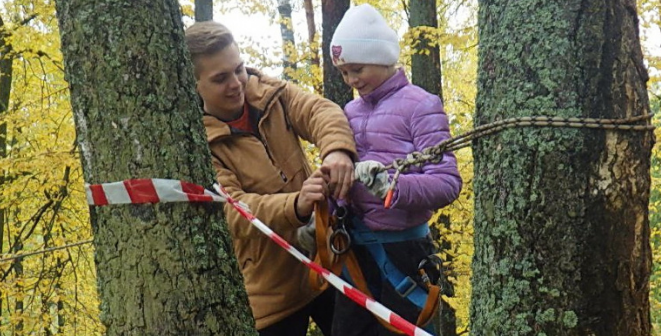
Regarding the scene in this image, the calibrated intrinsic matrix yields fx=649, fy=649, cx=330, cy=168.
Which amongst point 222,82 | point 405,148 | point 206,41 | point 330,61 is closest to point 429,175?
point 405,148

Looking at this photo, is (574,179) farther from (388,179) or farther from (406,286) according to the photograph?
(406,286)

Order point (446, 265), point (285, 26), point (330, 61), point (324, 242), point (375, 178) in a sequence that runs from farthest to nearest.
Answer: point (285, 26) < point (446, 265) < point (330, 61) < point (324, 242) < point (375, 178)

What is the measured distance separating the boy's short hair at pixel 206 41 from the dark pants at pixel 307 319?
964 millimetres

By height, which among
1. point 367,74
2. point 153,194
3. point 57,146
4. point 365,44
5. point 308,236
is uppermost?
point 365,44

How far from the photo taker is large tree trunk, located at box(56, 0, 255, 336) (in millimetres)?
1595

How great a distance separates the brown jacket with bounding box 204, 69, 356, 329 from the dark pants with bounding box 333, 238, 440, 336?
16cm

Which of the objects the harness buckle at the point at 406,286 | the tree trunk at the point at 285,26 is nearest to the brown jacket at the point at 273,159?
the harness buckle at the point at 406,286

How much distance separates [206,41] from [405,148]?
0.78 meters

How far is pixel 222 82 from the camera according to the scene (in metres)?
2.27

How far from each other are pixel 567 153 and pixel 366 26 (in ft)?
4.05

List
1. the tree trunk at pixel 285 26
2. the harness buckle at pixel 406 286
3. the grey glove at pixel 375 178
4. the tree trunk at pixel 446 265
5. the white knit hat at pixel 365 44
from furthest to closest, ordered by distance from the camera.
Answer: the tree trunk at pixel 285 26, the tree trunk at pixel 446 265, the white knit hat at pixel 365 44, the harness buckle at pixel 406 286, the grey glove at pixel 375 178

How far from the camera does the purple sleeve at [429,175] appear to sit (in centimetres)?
211

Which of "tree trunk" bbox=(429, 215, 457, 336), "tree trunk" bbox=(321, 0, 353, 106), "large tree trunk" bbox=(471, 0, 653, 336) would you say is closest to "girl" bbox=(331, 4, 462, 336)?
"large tree trunk" bbox=(471, 0, 653, 336)

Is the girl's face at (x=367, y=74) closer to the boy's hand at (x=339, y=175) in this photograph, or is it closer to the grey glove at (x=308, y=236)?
the boy's hand at (x=339, y=175)
